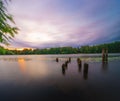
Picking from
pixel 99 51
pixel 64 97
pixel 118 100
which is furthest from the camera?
pixel 99 51

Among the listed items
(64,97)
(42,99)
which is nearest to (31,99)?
(42,99)

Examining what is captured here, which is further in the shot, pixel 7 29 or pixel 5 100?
pixel 5 100

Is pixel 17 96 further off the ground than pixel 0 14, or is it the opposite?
pixel 0 14

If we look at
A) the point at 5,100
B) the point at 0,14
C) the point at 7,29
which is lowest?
the point at 5,100

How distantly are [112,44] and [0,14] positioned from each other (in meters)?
172

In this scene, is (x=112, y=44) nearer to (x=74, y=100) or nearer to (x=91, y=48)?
(x=91, y=48)

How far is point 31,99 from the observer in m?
12.6

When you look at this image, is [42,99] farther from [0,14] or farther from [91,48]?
[91,48]

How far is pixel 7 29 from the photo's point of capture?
6.88 m

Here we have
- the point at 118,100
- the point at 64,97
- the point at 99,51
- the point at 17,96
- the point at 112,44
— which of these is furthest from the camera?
the point at 99,51

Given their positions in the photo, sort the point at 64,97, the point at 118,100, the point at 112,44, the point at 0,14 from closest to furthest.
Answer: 1. the point at 0,14
2. the point at 118,100
3. the point at 64,97
4. the point at 112,44

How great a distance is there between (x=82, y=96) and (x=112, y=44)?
538ft

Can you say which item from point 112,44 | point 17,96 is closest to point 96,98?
point 17,96

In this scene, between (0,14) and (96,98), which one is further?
(96,98)
